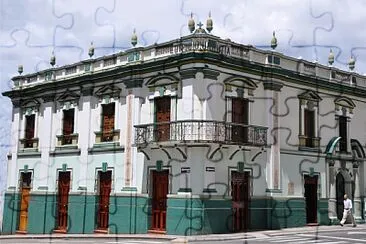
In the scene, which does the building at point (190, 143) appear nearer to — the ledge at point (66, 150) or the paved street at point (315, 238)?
the ledge at point (66, 150)

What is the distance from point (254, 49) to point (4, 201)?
16324mm

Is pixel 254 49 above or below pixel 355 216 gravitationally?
above

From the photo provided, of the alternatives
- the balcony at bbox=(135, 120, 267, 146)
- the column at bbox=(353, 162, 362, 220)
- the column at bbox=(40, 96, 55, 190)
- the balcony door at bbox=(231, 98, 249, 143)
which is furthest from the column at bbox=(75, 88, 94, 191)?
the column at bbox=(353, 162, 362, 220)

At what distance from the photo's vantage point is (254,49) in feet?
85.5

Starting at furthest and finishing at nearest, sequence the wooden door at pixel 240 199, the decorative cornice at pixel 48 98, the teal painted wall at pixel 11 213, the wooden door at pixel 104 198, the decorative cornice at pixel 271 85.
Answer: the teal painted wall at pixel 11 213 → the decorative cornice at pixel 48 98 → the wooden door at pixel 104 198 → the decorative cornice at pixel 271 85 → the wooden door at pixel 240 199

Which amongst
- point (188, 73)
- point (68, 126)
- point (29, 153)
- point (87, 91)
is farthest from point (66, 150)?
point (188, 73)

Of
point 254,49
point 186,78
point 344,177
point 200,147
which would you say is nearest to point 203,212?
point 200,147

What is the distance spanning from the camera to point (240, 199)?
81.8 ft

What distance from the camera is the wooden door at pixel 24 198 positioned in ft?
102

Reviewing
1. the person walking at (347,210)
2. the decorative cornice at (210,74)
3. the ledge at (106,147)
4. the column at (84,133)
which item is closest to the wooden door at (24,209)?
the column at (84,133)

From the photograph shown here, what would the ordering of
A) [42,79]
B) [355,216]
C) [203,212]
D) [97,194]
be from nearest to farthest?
[203,212] < [97,194] < [355,216] < [42,79]

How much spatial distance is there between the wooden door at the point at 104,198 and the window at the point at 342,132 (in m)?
11.6

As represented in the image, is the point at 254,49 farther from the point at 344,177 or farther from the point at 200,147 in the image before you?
the point at 344,177

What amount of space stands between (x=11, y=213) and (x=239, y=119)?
47.9 feet
